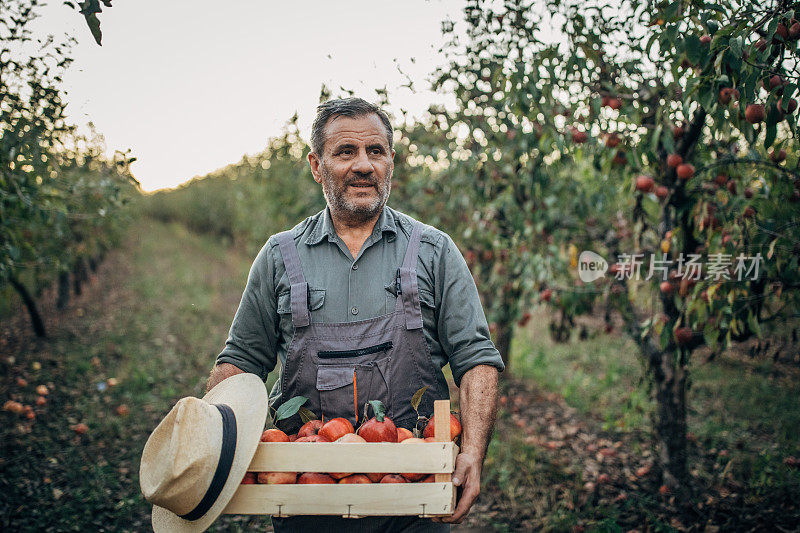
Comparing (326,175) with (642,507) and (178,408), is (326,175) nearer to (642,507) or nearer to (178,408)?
(178,408)

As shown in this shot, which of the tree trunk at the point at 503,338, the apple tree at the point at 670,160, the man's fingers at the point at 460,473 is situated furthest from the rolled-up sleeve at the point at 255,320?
the tree trunk at the point at 503,338

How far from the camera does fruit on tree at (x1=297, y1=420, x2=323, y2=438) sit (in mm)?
1677

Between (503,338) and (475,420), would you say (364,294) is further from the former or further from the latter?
(503,338)

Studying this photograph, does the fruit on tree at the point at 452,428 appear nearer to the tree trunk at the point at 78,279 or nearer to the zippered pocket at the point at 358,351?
the zippered pocket at the point at 358,351

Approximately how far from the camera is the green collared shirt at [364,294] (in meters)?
1.86

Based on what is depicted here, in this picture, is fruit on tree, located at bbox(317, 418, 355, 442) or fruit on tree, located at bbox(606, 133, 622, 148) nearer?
fruit on tree, located at bbox(317, 418, 355, 442)

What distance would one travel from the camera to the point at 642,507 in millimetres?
3590

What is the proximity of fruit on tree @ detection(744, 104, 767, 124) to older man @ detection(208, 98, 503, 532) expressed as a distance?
1515 millimetres

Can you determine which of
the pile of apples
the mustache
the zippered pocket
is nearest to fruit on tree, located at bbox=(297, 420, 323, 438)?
the pile of apples

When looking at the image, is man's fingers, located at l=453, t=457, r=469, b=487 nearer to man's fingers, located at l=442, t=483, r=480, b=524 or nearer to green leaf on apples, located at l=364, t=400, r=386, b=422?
man's fingers, located at l=442, t=483, r=480, b=524

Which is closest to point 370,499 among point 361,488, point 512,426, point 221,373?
point 361,488

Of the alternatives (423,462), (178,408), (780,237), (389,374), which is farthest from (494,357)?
(780,237)

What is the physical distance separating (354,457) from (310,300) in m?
0.64

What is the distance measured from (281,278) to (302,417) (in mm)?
494
